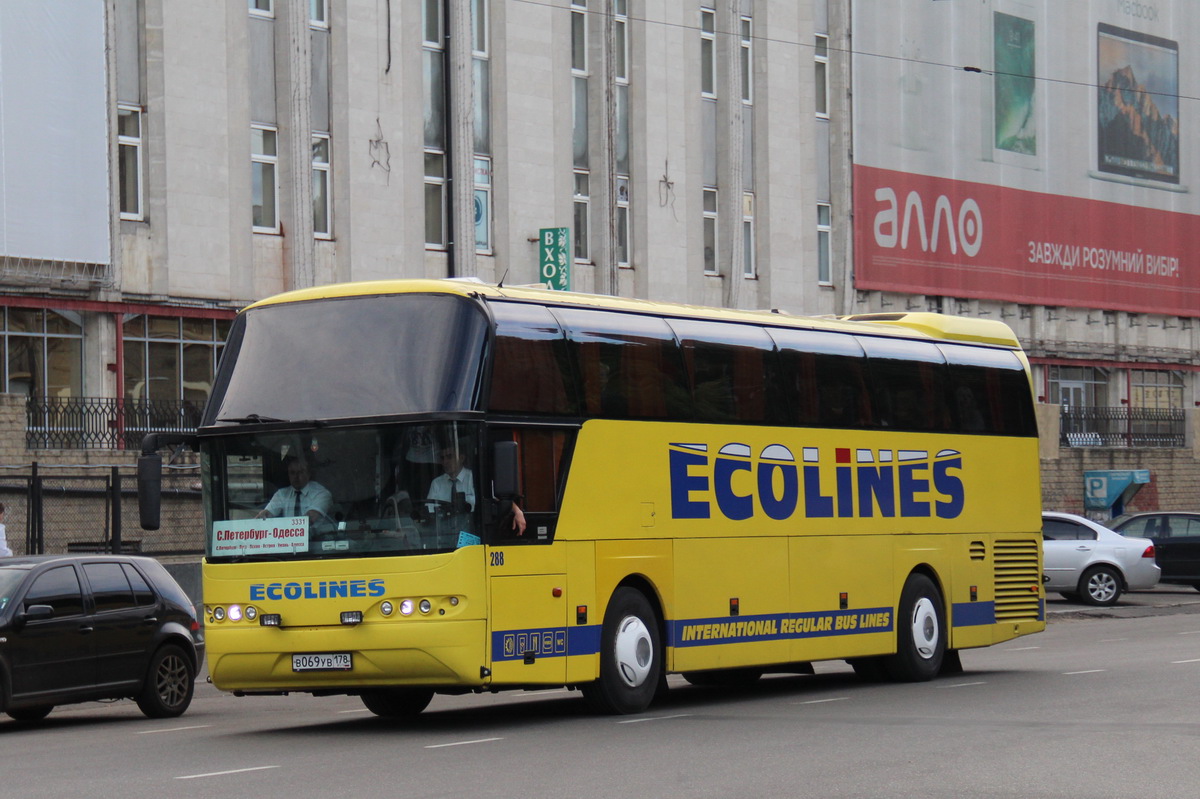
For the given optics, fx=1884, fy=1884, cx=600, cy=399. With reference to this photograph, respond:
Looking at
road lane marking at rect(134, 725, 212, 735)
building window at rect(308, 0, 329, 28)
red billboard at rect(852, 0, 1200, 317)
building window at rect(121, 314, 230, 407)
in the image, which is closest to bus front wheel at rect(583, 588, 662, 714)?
road lane marking at rect(134, 725, 212, 735)

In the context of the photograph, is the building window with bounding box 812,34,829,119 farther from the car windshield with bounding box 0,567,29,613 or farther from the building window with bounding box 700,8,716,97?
the car windshield with bounding box 0,567,29,613

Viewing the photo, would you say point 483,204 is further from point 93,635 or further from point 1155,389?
point 1155,389

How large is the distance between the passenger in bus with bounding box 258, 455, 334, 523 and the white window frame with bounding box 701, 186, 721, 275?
32.5 meters

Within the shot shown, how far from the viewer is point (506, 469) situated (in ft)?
43.7

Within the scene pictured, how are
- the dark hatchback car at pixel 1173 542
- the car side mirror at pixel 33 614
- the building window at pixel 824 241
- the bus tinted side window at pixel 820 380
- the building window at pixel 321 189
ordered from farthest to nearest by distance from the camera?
the building window at pixel 824 241 < the building window at pixel 321 189 < the dark hatchback car at pixel 1173 542 < the bus tinted side window at pixel 820 380 < the car side mirror at pixel 33 614

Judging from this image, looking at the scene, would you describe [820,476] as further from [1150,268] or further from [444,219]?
[1150,268]

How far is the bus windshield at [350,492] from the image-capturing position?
13406mm

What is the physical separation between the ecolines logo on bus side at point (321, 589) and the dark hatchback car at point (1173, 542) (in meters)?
23.6

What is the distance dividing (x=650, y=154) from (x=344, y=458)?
101ft

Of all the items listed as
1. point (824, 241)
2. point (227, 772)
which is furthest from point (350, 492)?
point (824, 241)

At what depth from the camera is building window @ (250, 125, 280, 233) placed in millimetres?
36312

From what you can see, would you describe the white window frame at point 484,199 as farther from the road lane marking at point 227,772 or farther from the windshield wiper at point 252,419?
the road lane marking at point 227,772

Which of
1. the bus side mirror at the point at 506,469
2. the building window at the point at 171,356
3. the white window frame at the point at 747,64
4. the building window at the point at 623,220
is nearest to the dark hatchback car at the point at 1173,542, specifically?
the building window at the point at 623,220

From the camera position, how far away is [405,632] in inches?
523
